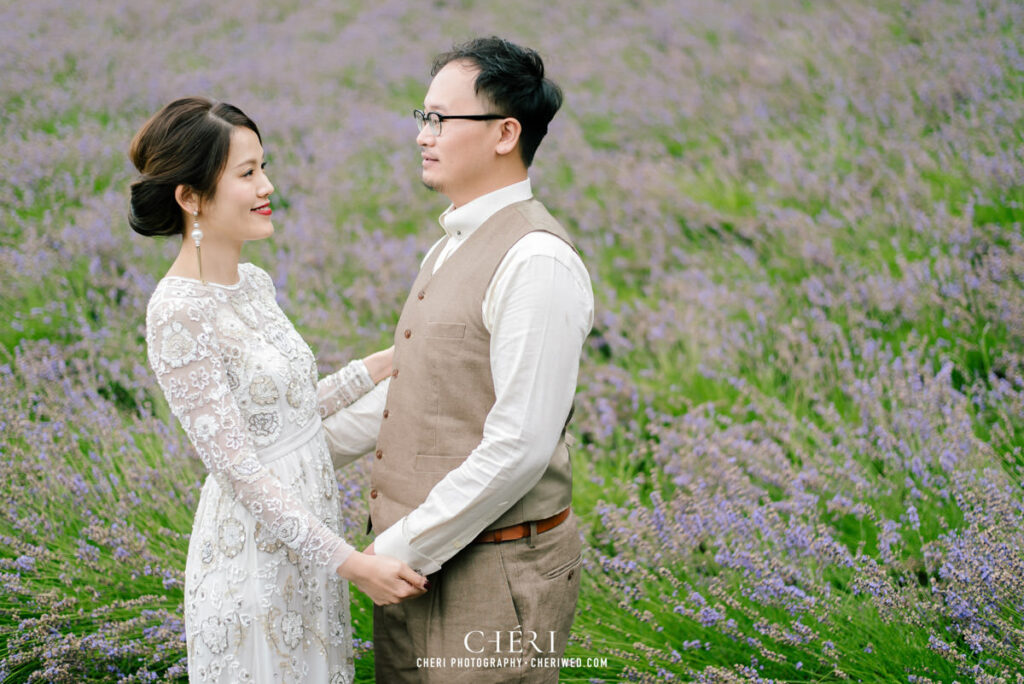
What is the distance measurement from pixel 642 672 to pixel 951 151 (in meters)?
3.86

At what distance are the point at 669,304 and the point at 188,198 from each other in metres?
2.71

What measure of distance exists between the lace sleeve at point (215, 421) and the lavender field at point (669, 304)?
2.87 feet

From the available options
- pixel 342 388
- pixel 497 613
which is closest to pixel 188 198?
pixel 342 388

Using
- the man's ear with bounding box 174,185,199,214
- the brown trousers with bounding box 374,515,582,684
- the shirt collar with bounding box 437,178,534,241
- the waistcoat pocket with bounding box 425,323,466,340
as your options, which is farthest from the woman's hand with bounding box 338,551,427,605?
the man's ear with bounding box 174,185,199,214

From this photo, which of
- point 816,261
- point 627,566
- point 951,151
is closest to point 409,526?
point 627,566

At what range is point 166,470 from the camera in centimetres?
312

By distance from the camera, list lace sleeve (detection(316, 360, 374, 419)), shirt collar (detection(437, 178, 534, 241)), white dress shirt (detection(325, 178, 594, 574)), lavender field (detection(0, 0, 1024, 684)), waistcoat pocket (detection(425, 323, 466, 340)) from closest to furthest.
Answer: white dress shirt (detection(325, 178, 594, 574)), waistcoat pocket (detection(425, 323, 466, 340)), shirt collar (detection(437, 178, 534, 241)), lace sleeve (detection(316, 360, 374, 419)), lavender field (detection(0, 0, 1024, 684))

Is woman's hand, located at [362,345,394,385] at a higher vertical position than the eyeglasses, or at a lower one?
lower

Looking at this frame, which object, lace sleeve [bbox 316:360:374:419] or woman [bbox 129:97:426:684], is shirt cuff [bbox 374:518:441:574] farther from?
lace sleeve [bbox 316:360:374:419]

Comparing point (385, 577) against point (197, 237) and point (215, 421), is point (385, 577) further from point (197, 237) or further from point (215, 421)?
point (197, 237)

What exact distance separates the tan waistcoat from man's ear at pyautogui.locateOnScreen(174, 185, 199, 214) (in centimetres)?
59

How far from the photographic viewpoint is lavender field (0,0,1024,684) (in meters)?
2.51

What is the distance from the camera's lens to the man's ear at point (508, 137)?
1.96 metres

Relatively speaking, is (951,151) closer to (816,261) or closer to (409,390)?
(816,261)
